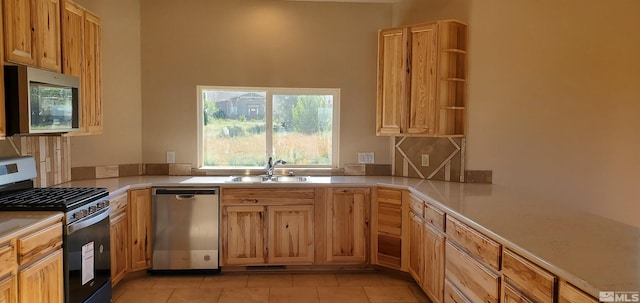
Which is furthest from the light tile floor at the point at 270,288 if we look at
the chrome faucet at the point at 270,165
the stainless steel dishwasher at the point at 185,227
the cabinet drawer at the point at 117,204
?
the chrome faucet at the point at 270,165

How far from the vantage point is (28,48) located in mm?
2562

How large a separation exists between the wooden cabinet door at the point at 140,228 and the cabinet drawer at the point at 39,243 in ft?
3.88

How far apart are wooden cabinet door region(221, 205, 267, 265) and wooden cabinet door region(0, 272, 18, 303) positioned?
180 cm

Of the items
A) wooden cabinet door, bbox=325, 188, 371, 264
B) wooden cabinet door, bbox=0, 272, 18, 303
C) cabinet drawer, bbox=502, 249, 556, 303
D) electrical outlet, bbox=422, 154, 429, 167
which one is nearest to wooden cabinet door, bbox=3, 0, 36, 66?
wooden cabinet door, bbox=0, 272, 18, 303

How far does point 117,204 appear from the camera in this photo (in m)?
3.27

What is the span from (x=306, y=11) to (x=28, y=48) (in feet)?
8.16

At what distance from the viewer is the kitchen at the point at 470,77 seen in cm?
340

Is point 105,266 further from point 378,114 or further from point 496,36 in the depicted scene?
point 496,36

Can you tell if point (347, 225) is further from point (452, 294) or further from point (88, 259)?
point (88, 259)

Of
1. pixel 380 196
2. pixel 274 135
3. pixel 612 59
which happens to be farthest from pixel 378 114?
pixel 612 59

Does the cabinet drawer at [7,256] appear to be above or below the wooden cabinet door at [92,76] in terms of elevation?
below

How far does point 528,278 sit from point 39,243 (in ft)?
7.87

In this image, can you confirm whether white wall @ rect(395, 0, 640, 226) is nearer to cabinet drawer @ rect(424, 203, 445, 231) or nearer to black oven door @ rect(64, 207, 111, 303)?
cabinet drawer @ rect(424, 203, 445, 231)

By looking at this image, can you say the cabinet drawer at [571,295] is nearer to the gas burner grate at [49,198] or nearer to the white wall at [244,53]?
the gas burner grate at [49,198]
